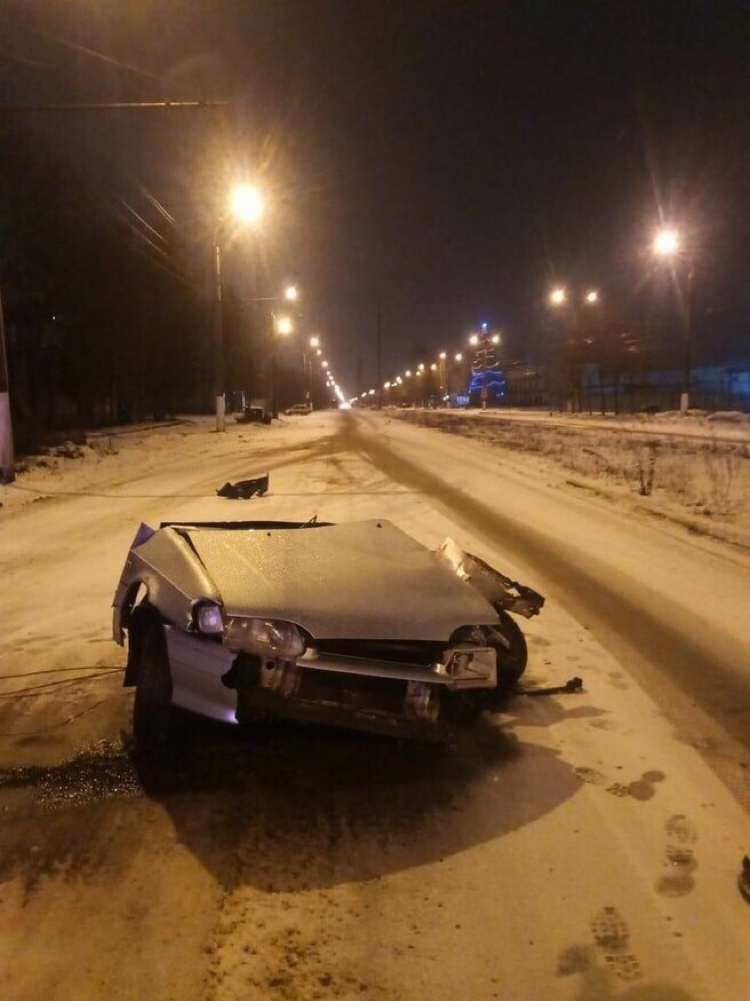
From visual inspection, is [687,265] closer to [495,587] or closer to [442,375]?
[495,587]

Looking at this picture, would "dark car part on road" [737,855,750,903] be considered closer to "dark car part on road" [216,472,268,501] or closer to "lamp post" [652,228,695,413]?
"dark car part on road" [216,472,268,501]

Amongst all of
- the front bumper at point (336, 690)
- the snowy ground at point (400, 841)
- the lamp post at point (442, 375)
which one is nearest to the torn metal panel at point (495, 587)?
the snowy ground at point (400, 841)

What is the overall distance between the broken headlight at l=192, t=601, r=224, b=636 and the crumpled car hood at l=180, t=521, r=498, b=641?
0.07 m

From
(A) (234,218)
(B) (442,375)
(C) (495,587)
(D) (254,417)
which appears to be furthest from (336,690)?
(B) (442,375)

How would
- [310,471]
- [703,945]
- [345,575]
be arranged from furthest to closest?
[310,471]
[345,575]
[703,945]

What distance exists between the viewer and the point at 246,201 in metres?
31.4

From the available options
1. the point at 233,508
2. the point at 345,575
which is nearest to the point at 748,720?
the point at 345,575

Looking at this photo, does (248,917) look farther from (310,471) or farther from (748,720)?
(310,471)

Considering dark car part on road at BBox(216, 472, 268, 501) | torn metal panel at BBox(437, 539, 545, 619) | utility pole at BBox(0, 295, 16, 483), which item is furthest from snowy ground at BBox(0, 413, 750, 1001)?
utility pole at BBox(0, 295, 16, 483)

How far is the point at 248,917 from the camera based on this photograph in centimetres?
346

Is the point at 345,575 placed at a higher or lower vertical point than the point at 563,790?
higher

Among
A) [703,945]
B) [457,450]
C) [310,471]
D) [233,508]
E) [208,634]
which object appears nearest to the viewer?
[703,945]

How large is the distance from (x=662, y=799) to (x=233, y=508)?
10.9 m

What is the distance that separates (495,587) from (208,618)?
2.08 m
